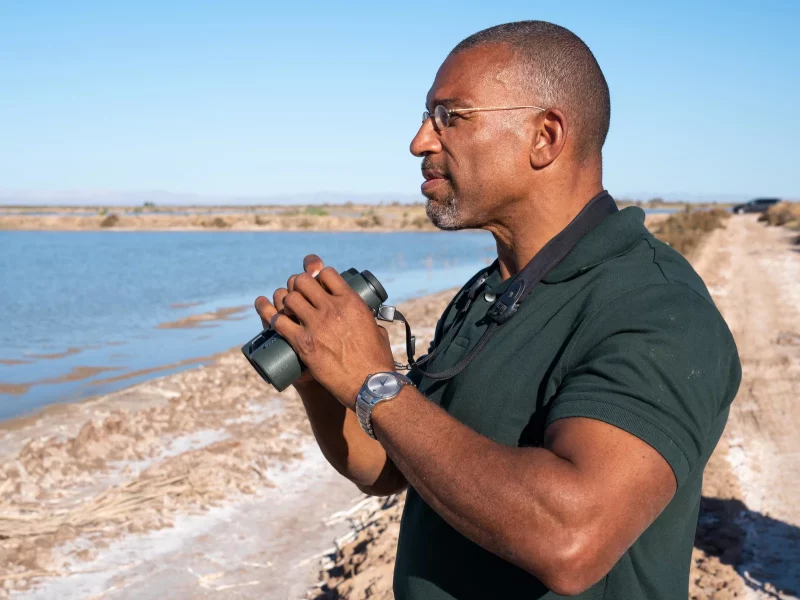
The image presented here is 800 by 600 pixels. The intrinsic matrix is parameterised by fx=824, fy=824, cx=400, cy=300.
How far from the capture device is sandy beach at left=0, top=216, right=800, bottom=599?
4.37m

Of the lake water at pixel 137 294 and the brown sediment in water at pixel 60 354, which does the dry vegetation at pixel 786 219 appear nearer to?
the lake water at pixel 137 294

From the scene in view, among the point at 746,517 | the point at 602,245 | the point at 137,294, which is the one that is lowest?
the point at 137,294

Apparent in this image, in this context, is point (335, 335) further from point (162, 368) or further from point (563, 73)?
point (162, 368)

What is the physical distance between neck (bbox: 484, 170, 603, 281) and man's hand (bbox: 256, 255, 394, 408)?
1.49 ft

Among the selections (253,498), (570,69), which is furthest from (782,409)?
(570,69)

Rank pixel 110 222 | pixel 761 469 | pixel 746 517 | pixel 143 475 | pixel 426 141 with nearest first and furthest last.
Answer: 1. pixel 426 141
2. pixel 746 517
3. pixel 761 469
4. pixel 143 475
5. pixel 110 222

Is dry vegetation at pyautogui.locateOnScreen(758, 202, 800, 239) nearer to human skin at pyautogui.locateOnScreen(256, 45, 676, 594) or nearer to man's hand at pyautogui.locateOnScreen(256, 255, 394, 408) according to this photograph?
human skin at pyautogui.locateOnScreen(256, 45, 676, 594)

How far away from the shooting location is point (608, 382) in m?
1.31

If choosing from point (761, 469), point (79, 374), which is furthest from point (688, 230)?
point (761, 469)

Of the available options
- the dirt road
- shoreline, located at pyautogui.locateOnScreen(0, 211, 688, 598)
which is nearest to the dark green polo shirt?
the dirt road

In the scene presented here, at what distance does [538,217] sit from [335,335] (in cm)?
56

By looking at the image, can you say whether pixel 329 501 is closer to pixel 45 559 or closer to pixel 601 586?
pixel 45 559

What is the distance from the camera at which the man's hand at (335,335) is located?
4.97 ft

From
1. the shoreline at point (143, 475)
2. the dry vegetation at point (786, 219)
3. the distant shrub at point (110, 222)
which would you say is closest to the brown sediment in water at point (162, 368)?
the shoreline at point (143, 475)
